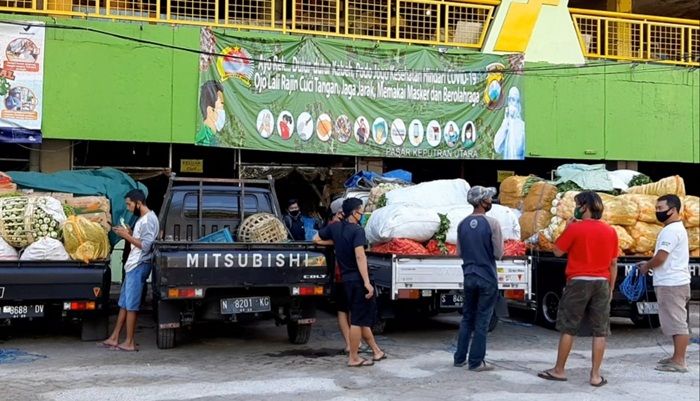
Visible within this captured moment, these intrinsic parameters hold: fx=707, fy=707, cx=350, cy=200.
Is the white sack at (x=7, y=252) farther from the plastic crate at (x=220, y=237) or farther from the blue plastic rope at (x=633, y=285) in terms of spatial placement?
the blue plastic rope at (x=633, y=285)

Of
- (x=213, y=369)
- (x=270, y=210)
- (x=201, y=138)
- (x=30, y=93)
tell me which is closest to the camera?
(x=213, y=369)

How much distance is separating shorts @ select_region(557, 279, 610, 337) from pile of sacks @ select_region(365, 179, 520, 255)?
2.36 meters

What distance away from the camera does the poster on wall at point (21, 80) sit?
1126 cm

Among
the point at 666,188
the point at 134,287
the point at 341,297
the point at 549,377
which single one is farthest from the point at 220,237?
the point at 666,188

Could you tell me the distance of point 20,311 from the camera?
310 inches

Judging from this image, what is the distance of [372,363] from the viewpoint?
24.3 ft

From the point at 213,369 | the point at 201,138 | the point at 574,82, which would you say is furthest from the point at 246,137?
the point at 574,82

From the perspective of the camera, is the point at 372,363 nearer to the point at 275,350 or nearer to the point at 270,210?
the point at 275,350

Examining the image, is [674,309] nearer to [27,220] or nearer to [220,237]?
[220,237]

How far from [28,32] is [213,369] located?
724 cm

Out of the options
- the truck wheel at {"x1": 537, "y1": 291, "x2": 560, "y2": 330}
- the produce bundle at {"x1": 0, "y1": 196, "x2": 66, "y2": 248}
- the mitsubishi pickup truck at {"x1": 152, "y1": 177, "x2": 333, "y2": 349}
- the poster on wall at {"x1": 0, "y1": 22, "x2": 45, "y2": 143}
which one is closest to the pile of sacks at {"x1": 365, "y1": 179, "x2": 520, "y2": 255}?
the mitsubishi pickup truck at {"x1": 152, "y1": 177, "x2": 333, "y2": 349}

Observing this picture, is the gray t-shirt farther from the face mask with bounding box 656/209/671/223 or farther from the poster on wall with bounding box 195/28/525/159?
the poster on wall with bounding box 195/28/525/159

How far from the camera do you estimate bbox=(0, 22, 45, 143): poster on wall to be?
1126cm

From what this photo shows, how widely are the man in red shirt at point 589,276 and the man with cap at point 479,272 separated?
27.3 inches
